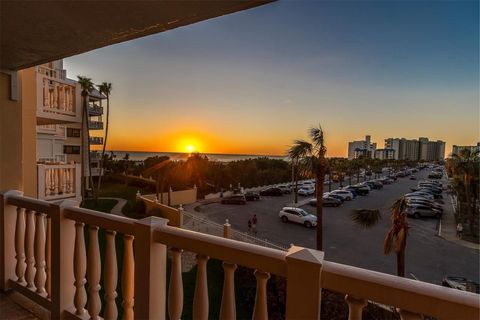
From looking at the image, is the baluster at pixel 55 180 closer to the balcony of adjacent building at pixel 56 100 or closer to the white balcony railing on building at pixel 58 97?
the balcony of adjacent building at pixel 56 100

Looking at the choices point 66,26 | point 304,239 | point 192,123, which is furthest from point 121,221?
point 192,123

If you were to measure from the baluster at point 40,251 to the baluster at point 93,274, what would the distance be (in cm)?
72

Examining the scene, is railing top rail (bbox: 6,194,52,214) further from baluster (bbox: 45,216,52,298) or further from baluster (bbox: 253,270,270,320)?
baluster (bbox: 253,270,270,320)

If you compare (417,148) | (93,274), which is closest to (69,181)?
(93,274)

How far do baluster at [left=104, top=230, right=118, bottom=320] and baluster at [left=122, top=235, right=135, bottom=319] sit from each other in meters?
0.11

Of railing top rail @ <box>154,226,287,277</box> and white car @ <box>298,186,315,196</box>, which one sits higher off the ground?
railing top rail @ <box>154,226,287,277</box>

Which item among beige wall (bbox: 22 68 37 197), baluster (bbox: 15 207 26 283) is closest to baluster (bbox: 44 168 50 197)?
beige wall (bbox: 22 68 37 197)

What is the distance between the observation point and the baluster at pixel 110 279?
6.02 ft

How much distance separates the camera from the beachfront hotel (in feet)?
3.48

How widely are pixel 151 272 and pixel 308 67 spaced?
17.2 m

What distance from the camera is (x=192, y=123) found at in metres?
27.4

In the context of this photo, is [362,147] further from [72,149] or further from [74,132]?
[72,149]

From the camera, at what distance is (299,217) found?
61.6ft

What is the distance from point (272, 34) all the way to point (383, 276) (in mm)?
11465
